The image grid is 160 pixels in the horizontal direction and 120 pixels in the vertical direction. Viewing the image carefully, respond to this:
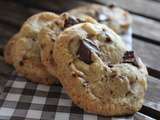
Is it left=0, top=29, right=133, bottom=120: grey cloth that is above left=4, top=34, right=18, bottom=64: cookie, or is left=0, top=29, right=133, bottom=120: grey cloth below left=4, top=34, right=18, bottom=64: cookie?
below

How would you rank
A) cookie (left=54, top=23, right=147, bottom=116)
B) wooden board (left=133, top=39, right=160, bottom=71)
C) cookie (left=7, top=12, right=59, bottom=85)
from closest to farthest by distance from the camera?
cookie (left=54, top=23, right=147, bottom=116)
cookie (left=7, top=12, right=59, bottom=85)
wooden board (left=133, top=39, right=160, bottom=71)

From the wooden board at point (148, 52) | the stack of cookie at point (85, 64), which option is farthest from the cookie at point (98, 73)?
the wooden board at point (148, 52)

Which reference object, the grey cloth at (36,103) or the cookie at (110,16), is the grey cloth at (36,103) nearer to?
the grey cloth at (36,103)

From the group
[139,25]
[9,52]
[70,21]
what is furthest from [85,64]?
[139,25]

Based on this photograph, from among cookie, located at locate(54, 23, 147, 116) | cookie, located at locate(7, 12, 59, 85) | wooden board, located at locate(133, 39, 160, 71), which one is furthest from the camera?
wooden board, located at locate(133, 39, 160, 71)

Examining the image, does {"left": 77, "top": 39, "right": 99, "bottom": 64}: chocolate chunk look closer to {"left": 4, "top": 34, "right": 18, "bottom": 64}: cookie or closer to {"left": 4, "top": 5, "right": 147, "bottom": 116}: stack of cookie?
{"left": 4, "top": 5, "right": 147, "bottom": 116}: stack of cookie

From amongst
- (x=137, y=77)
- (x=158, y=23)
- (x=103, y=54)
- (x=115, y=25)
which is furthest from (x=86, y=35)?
(x=158, y=23)

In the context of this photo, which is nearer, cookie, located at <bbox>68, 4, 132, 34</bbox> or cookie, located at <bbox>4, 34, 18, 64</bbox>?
cookie, located at <bbox>4, 34, 18, 64</bbox>

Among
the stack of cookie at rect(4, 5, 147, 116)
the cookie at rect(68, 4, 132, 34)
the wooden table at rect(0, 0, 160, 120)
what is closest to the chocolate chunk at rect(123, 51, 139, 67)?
the stack of cookie at rect(4, 5, 147, 116)
